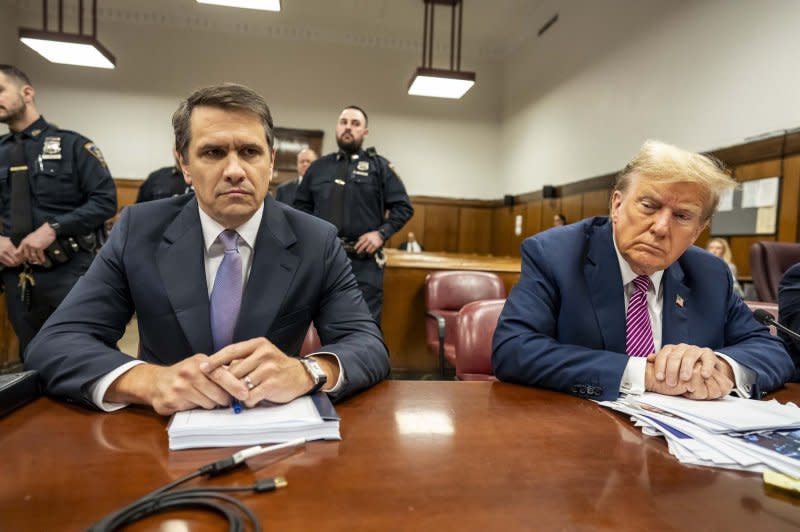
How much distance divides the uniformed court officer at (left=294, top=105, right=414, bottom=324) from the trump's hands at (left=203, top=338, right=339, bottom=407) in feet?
8.31

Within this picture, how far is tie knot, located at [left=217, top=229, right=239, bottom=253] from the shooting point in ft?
4.09

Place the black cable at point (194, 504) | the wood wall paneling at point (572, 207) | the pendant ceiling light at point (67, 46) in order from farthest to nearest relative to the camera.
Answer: the wood wall paneling at point (572, 207) → the pendant ceiling light at point (67, 46) → the black cable at point (194, 504)

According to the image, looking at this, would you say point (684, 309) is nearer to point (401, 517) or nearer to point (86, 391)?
point (401, 517)

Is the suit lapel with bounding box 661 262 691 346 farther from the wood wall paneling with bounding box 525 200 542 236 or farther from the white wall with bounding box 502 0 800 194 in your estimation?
the wood wall paneling with bounding box 525 200 542 236

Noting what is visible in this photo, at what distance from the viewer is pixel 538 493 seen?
0.64m

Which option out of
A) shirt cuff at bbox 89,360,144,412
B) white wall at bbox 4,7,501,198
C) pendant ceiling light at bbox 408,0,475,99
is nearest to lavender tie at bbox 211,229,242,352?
shirt cuff at bbox 89,360,144,412

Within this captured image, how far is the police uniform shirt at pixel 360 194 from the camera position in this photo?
3.62 m

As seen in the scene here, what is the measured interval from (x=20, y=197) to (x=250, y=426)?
2524mm

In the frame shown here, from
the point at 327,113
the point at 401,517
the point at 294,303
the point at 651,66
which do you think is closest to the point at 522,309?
the point at 294,303

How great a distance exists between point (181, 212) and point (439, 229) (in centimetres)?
877

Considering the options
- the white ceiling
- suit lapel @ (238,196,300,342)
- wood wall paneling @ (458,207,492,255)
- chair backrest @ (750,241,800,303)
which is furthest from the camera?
wood wall paneling @ (458,207,492,255)

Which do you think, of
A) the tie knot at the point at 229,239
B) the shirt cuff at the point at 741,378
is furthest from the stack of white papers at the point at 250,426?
the shirt cuff at the point at 741,378

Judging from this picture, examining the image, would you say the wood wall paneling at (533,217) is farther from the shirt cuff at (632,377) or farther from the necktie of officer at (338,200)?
the shirt cuff at (632,377)

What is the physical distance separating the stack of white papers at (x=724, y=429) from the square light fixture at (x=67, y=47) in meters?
6.89
